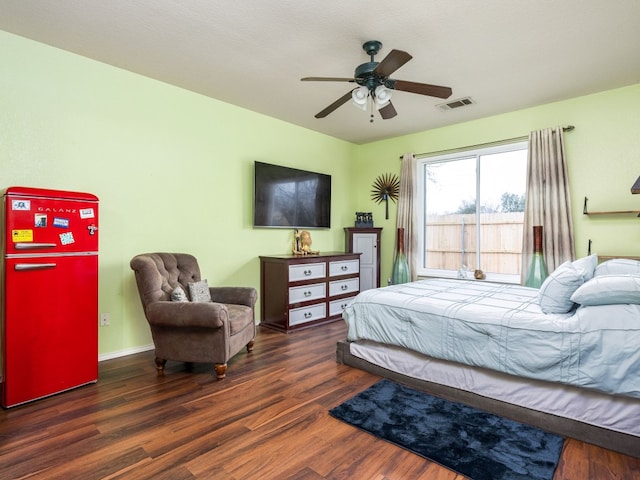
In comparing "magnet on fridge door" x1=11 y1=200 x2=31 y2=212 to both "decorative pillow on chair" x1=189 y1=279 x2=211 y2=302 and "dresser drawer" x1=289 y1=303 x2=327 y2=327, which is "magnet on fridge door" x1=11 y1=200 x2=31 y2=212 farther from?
"dresser drawer" x1=289 y1=303 x2=327 y2=327

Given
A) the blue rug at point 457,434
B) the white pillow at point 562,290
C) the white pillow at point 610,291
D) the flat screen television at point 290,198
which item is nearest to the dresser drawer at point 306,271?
the flat screen television at point 290,198

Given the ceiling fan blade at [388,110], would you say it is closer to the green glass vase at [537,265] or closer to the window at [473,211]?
the window at [473,211]

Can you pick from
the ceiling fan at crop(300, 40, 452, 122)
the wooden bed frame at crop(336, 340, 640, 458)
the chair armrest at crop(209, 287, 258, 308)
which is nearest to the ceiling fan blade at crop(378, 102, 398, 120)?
the ceiling fan at crop(300, 40, 452, 122)

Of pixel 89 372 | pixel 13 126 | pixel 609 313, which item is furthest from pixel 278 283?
pixel 609 313

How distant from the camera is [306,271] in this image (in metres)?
4.32

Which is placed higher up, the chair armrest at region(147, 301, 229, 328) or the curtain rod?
the curtain rod

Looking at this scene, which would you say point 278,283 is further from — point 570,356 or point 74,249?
point 570,356

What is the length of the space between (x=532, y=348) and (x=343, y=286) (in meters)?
2.97

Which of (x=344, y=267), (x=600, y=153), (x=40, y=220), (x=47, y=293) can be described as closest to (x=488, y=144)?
(x=600, y=153)

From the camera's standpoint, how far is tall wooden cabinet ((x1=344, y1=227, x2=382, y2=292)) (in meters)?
5.45

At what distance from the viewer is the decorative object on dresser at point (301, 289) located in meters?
4.16

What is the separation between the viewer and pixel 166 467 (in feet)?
5.64

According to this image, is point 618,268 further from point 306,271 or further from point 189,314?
point 189,314

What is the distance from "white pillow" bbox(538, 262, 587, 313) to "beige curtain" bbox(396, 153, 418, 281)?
9.25 ft
